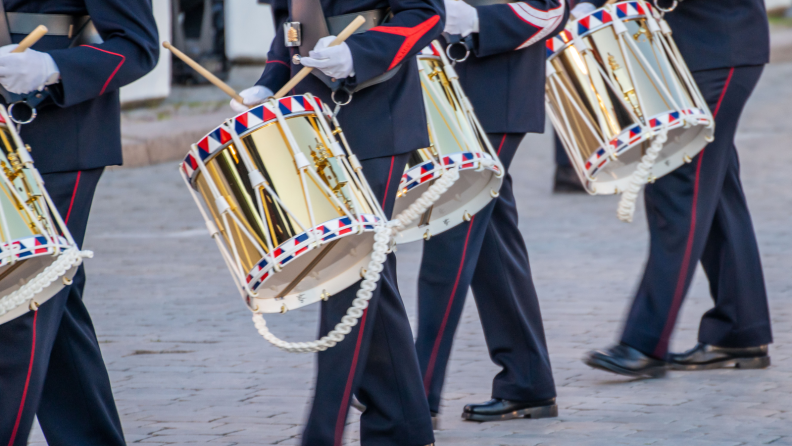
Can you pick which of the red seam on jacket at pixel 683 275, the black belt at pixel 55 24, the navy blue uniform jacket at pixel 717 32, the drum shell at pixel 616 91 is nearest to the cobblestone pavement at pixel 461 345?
the red seam on jacket at pixel 683 275

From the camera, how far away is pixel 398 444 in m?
2.68

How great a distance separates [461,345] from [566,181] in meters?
3.52

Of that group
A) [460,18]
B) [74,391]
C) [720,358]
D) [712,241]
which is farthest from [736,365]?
[74,391]

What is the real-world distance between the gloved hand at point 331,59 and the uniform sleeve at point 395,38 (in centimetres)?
2

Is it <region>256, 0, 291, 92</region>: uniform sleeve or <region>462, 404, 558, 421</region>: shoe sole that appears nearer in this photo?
<region>256, 0, 291, 92</region>: uniform sleeve

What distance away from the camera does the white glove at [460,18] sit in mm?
2988

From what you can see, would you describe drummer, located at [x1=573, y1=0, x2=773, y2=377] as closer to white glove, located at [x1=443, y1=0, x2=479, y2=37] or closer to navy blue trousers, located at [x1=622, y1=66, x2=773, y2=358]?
navy blue trousers, located at [x1=622, y1=66, x2=773, y2=358]

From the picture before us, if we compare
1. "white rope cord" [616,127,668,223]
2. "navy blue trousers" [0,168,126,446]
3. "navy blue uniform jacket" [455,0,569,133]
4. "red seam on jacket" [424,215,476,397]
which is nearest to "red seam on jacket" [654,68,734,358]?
"white rope cord" [616,127,668,223]

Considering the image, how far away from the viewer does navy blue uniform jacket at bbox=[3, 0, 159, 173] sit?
8.11ft

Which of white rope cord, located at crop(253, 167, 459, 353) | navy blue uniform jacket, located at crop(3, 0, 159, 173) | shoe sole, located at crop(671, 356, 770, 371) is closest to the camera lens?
white rope cord, located at crop(253, 167, 459, 353)

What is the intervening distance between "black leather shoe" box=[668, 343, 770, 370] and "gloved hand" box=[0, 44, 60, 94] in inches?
91.9

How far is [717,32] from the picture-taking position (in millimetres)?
3529

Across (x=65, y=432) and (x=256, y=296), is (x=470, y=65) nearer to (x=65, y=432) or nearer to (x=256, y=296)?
(x=256, y=296)

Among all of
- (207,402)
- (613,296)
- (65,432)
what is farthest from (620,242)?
(65,432)
